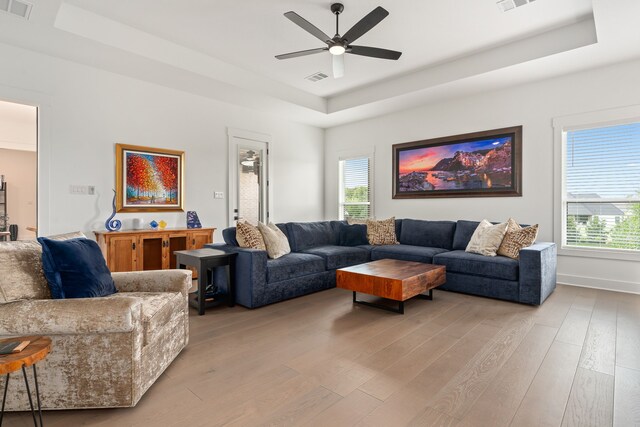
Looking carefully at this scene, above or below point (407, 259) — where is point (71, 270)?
above

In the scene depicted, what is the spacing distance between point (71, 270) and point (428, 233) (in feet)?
14.7

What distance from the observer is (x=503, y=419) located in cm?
169

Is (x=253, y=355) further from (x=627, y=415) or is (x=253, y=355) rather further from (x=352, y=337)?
(x=627, y=415)

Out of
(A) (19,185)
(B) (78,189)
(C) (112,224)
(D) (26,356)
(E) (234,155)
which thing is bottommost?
(D) (26,356)

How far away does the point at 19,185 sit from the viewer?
7.49 meters

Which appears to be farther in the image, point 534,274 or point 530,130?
point 530,130

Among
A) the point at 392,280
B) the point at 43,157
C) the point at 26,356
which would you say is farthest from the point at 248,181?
the point at 26,356

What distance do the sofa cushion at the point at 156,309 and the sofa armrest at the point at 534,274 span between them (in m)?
3.46

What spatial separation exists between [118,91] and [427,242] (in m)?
4.92

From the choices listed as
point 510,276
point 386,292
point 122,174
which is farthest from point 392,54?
point 122,174

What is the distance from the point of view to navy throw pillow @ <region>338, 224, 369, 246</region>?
5.33m

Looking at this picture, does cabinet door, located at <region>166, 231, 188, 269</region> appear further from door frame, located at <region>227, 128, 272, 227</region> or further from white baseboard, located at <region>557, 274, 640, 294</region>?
white baseboard, located at <region>557, 274, 640, 294</region>

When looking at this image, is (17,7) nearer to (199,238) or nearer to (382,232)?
(199,238)

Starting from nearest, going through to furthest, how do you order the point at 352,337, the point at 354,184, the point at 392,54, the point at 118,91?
the point at 352,337 < the point at 392,54 < the point at 118,91 < the point at 354,184
